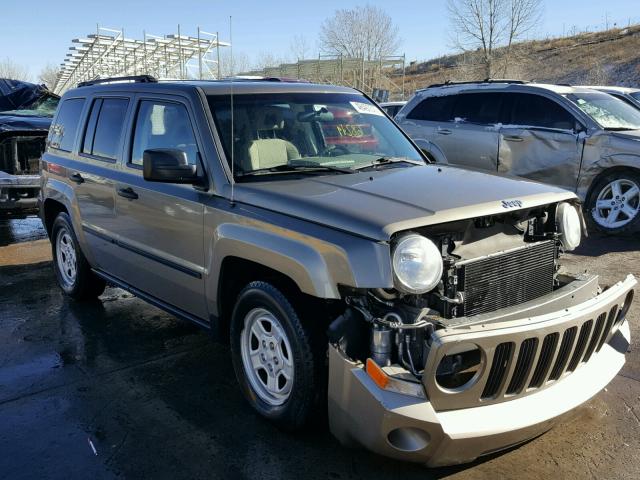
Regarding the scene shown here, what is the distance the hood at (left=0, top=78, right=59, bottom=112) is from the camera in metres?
14.2

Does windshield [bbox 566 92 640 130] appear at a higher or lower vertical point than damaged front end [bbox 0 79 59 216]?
higher

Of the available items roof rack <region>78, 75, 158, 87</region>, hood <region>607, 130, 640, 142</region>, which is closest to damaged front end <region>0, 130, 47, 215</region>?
roof rack <region>78, 75, 158, 87</region>

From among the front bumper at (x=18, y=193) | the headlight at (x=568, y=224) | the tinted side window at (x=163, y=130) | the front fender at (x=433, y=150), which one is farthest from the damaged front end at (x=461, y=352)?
the front bumper at (x=18, y=193)

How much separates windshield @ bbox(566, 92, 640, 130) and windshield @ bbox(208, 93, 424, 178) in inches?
188

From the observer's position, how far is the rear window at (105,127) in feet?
15.4

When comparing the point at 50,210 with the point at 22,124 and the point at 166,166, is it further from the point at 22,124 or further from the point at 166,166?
the point at 22,124

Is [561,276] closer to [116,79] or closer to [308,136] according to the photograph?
[308,136]

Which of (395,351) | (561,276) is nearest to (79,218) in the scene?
(395,351)

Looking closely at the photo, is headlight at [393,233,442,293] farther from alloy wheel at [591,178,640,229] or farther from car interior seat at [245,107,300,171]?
alloy wheel at [591,178,640,229]

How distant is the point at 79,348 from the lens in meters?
4.71

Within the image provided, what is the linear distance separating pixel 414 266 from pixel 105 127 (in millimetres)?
3239

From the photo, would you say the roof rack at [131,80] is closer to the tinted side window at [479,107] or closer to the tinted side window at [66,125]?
the tinted side window at [66,125]

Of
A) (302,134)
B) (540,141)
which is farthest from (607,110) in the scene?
(302,134)

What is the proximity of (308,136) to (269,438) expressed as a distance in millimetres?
1930
